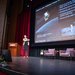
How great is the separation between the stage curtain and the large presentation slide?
1282 millimetres

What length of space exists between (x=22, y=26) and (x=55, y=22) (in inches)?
91.2

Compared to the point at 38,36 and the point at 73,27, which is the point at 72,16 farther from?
the point at 38,36

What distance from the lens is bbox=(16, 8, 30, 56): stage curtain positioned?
15.3ft

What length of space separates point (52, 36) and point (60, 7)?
55 cm

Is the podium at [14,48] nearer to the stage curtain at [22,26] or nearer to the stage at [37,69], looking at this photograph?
the stage curtain at [22,26]

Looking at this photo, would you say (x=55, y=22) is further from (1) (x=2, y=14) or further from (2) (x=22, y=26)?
(1) (x=2, y=14)

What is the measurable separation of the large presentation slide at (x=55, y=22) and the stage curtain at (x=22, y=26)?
1.28 meters

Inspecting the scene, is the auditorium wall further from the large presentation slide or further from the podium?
the large presentation slide

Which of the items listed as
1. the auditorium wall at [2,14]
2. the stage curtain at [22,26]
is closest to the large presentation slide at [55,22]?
the stage curtain at [22,26]

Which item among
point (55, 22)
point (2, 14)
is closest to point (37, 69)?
point (55, 22)

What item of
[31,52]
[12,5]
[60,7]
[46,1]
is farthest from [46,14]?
[12,5]

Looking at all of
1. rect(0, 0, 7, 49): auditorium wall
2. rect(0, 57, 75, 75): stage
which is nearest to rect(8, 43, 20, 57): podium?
rect(0, 0, 7, 49): auditorium wall

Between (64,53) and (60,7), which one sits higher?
(60,7)

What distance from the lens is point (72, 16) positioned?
2385mm
